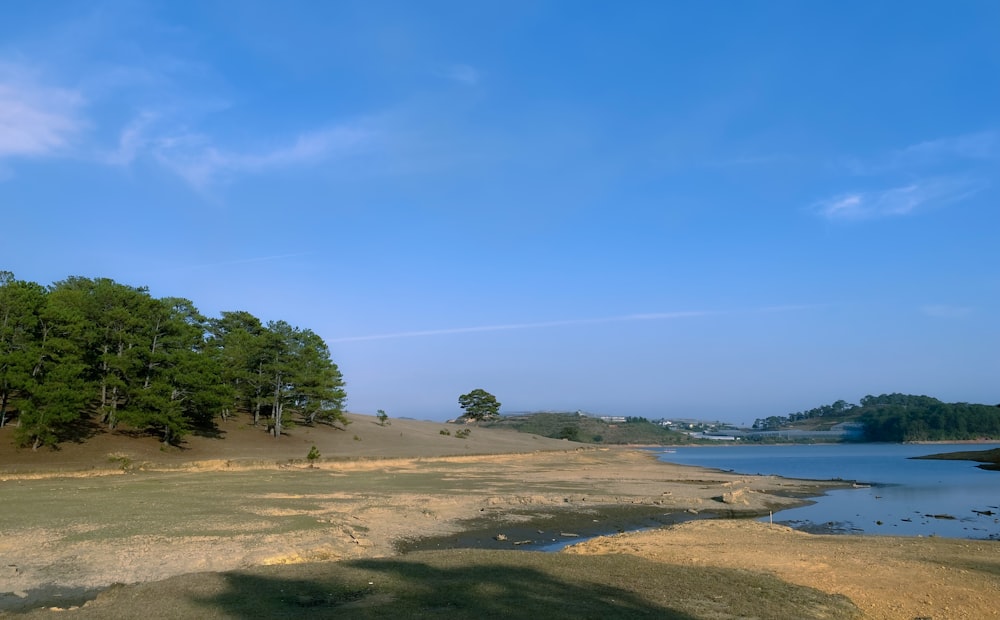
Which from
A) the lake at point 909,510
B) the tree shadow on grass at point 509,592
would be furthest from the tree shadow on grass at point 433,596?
the lake at point 909,510

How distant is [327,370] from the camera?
78.6 m

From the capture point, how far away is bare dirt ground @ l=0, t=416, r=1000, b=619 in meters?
13.8

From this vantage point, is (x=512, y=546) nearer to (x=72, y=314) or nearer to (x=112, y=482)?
(x=112, y=482)

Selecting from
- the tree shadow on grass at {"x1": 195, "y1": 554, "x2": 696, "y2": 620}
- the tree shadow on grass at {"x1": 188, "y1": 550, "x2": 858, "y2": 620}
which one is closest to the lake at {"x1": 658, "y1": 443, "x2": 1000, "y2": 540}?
the tree shadow on grass at {"x1": 188, "y1": 550, "x2": 858, "y2": 620}

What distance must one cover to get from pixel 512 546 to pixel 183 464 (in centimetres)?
3312

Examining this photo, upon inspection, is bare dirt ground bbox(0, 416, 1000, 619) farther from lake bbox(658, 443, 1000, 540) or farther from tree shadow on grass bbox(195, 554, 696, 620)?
tree shadow on grass bbox(195, 554, 696, 620)

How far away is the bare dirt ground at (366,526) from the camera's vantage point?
13844 mm

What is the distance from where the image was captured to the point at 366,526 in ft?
73.6

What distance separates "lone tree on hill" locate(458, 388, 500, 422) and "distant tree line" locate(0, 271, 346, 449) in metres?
81.7

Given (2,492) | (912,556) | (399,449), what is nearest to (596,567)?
(912,556)

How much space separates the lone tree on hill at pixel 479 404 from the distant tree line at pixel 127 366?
81651mm

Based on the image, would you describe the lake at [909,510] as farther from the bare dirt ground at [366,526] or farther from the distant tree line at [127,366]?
the distant tree line at [127,366]

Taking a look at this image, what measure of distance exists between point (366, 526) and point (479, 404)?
136350 mm

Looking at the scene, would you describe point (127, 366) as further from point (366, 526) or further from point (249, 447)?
point (366, 526)
